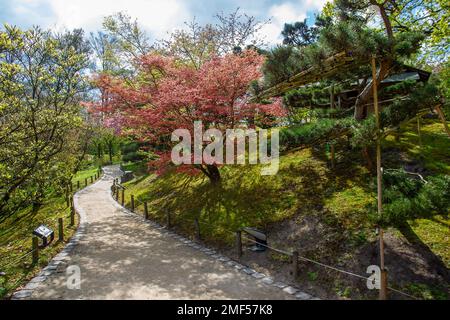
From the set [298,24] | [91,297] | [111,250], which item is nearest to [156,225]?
[111,250]

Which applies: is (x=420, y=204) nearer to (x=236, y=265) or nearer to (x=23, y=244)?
(x=236, y=265)

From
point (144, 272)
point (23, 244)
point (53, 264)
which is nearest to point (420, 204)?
point (144, 272)

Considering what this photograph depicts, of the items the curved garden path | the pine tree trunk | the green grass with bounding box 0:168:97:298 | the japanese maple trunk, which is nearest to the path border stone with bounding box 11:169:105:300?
the curved garden path

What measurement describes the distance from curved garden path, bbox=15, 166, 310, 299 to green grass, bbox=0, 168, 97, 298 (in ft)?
1.17

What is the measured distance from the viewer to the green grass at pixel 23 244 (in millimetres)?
7066

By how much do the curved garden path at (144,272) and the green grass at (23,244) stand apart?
357 millimetres

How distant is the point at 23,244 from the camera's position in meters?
10.8

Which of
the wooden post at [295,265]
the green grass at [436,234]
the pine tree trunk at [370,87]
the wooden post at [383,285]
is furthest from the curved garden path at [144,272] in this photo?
the pine tree trunk at [370,87]

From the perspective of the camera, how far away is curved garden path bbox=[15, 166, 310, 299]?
6148mm

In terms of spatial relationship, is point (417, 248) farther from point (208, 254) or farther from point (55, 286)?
point (55, 286)

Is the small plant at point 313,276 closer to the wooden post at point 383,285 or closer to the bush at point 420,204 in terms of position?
the wooden post at point 383,285

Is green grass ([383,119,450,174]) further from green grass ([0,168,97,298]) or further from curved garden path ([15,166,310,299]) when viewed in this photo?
green grass ([0,168,97,298])

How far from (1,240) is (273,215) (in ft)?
38.5

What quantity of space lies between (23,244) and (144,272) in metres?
6.39
